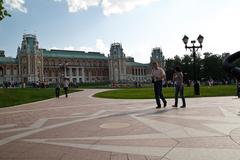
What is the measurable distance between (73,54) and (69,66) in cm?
1045

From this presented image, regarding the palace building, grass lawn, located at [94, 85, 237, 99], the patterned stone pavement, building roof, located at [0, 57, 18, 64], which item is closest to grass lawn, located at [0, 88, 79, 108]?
grass lawn, located at [94, 85, 237, 99]

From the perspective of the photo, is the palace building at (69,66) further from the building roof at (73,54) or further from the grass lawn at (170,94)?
the grass lawn at (170,94)

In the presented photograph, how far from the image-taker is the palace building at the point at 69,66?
136125 millimetres

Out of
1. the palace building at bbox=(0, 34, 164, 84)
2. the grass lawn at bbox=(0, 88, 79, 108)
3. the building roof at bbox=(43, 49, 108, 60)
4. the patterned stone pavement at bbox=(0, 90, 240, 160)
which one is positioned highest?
the building roof at bbox=(43, 49, 108, 60)

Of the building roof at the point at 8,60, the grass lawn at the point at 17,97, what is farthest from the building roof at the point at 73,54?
the grass lawn at the point at 17,97

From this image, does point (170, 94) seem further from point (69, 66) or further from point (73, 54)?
point (73, 54)

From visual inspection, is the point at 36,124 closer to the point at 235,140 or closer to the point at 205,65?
the point at 235,140

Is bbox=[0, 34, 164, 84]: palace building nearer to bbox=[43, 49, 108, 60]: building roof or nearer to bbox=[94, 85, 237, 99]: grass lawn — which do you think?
bbox=[43, 49, 108, 60]: building roof

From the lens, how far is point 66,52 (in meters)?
160

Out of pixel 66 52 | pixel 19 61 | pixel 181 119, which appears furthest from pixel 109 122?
pixel 66 52

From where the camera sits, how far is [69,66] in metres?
154

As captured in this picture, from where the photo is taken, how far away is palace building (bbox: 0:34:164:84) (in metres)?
136

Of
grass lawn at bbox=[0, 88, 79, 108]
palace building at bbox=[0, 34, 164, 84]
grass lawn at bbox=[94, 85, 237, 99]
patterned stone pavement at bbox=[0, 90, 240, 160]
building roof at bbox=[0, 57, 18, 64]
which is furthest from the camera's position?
building roof at bbox=[0, 57, 18, 64]

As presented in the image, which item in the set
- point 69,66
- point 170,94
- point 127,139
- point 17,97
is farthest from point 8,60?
point 127,139
